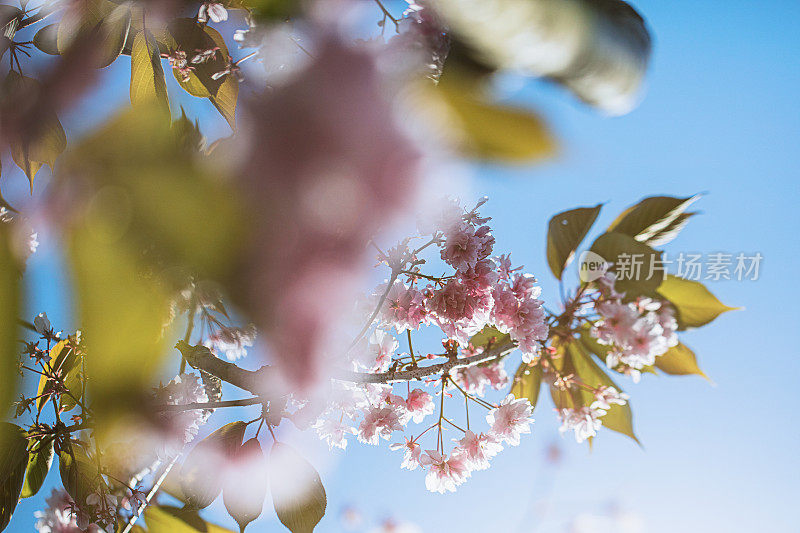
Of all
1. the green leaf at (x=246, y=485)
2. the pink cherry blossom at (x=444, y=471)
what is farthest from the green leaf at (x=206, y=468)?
the pink cherry blossom at (x=444, y=471)

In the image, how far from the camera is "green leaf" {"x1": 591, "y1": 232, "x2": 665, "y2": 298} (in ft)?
1.21

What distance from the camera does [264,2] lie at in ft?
0.28

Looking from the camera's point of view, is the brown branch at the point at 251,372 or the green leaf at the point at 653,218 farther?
the green leaf at the point at 653,218

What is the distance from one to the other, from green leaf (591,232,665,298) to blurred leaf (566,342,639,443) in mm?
84

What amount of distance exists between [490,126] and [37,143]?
8 centimetres

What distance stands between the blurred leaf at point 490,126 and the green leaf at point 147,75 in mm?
57

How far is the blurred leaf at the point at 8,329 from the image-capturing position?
0.23ft

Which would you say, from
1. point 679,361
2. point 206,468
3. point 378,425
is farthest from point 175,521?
point 679,361

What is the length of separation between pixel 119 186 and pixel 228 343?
6 cm

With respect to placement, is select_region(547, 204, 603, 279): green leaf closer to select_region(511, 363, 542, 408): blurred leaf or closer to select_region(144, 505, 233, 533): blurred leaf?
select_region(511, 363, 542, 408): blurred leaf

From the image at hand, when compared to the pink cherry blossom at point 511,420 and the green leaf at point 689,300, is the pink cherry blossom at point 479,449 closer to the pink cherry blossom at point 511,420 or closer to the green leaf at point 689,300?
the pink cherry blossom at point 511,420

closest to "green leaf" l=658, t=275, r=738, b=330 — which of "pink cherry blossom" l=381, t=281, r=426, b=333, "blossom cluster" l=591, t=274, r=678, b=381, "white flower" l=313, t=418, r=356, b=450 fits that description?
"blossom cluster" l=591, t=274, r=678, b=381

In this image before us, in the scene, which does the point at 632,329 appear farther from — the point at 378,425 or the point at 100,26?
the point at 100,26

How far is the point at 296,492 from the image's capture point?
1.02 ft
